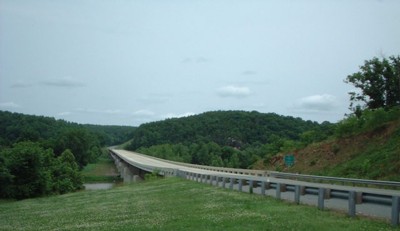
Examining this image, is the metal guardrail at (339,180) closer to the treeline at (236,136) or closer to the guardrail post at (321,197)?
the guardrail post at (321,197)

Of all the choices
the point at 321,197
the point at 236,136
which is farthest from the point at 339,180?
the point at 236,136

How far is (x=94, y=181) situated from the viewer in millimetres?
120562

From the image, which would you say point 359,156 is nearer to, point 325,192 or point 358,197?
point 325,192

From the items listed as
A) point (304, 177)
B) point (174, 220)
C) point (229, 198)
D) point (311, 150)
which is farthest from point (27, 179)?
point (174, 220)

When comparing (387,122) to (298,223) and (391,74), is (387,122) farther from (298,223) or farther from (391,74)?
(298,223)

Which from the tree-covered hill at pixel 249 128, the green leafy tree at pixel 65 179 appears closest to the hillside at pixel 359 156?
the green leafy tree at pixel 65 179

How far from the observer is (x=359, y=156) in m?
41.4

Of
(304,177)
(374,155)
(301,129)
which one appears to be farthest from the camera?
(301,129)

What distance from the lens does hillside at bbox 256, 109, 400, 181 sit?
112ft

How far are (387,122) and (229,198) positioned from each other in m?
26.9

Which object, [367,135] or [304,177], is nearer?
[304,177]

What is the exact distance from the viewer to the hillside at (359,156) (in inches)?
1348

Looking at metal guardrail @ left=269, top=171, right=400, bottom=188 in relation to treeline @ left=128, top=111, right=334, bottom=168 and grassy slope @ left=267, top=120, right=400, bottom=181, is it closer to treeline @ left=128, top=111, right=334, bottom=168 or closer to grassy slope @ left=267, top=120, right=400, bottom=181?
grassy slope @ left=267, top=120, right=400, bottom=181

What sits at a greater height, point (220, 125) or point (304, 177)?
point (220, 125)
